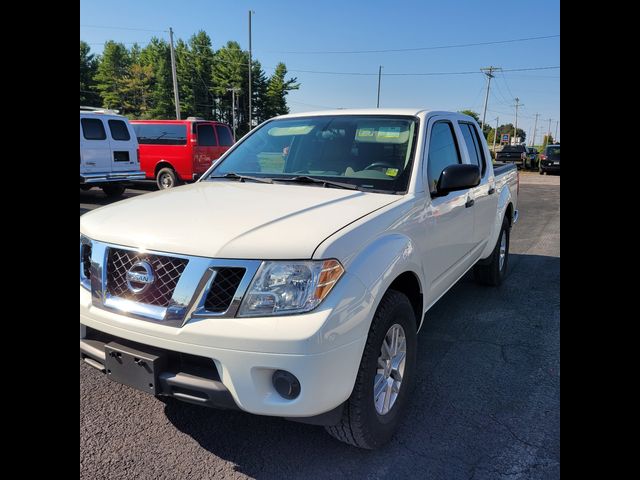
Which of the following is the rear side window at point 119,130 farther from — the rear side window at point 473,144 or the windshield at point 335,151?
the rear side window at point 473,144

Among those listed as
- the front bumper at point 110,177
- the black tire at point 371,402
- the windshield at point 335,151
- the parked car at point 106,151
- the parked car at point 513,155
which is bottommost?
the black tire at point 371,402

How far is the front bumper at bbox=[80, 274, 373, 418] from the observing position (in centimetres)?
191

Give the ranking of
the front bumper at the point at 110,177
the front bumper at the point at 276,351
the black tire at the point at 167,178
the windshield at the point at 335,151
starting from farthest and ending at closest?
the black tire at the point at 167,178
the front bumper at the point at 110,177
the windshield at the point at 335,151
the front bumper at the point at 276,351

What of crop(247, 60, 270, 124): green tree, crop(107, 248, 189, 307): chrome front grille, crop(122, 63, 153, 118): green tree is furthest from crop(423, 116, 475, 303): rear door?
crop(122, 63, 153, 118): green tree

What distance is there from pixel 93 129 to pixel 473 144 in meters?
10.2

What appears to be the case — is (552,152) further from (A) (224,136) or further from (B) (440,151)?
(B) (440,151)

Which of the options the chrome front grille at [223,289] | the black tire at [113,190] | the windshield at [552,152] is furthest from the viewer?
the windshield at [552,152]

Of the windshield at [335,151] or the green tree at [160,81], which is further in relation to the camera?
the green tree at [160,81]

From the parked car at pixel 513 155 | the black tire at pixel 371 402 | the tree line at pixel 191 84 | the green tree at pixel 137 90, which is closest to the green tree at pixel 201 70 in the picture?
the tree line at pixel 191 84

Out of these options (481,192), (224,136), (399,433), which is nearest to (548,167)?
(224,136)

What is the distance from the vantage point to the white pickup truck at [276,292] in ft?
6.45

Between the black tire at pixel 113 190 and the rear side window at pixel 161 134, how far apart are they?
2.09m

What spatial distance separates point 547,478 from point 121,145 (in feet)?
40.4
